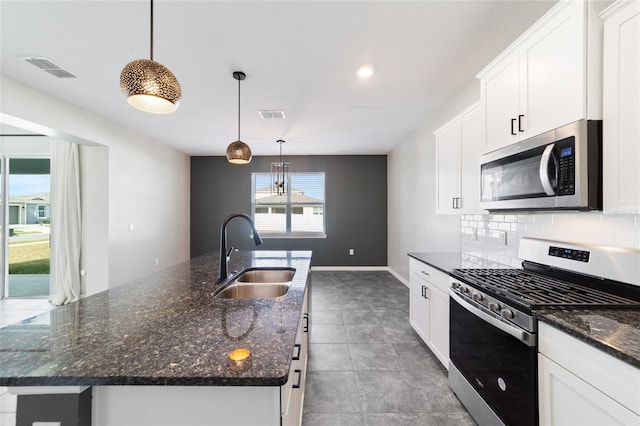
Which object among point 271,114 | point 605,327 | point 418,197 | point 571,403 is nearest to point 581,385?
point 571,403

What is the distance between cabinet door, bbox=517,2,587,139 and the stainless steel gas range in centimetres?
75

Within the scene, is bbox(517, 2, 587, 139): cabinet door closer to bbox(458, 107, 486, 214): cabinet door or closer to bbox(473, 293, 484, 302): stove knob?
bbox(458, 107, 486, 214): cabinet door

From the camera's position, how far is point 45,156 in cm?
412

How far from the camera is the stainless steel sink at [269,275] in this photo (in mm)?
2104

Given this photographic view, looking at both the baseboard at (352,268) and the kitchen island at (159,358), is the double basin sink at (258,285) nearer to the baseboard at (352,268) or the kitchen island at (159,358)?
the kitchen island at (159,358)

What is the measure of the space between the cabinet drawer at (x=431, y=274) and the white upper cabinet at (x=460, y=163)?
0.61 metres

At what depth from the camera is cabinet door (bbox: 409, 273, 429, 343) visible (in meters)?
2.44

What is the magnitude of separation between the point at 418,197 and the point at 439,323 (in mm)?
2368

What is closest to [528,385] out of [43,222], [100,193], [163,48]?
[163,48]

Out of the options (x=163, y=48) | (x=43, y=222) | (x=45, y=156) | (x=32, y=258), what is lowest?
→ (x=32, y=258)

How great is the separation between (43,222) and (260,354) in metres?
5.86

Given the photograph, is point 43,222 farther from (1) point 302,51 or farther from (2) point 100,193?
(1) point 302,51

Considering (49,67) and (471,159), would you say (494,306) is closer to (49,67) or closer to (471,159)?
(471,159)

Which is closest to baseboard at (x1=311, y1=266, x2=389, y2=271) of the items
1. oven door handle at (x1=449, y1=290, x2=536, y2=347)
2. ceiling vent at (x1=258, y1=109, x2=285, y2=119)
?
ceiling vent at (x1=258, y1=109, x2=285, y2=119)
